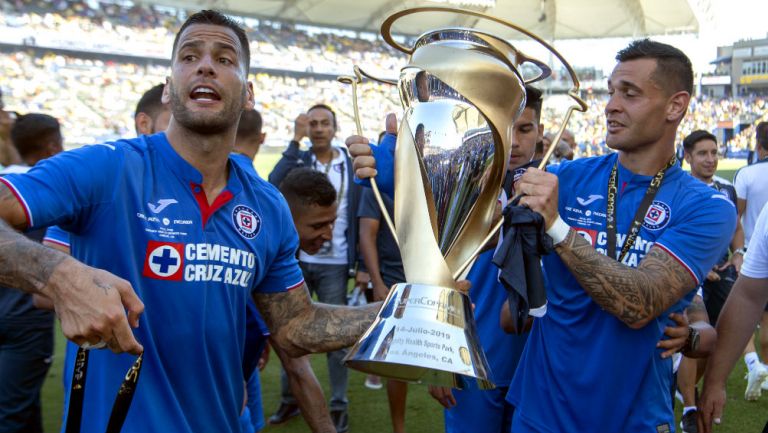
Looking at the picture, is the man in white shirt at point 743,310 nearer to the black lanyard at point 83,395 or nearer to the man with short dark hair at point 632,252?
the man with short dark hair at point 632,252

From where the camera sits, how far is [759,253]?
2660 millimetres

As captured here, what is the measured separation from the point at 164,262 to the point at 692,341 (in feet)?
5.74

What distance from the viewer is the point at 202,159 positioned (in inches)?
79.8

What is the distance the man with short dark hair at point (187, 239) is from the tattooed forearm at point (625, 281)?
2.13 ft

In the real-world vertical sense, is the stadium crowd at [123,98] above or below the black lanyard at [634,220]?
above

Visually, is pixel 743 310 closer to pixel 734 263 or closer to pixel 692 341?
pixel 692 341

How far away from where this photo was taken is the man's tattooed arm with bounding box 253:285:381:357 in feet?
6.98

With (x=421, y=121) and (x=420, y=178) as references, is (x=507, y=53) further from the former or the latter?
(x=420, y=178)

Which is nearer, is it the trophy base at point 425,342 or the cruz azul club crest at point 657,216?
the trophy base at point 425,342

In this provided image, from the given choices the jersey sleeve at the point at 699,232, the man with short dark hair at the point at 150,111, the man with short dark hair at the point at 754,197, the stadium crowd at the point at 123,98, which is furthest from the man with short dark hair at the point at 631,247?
the stadium crowd at the point at 123,98

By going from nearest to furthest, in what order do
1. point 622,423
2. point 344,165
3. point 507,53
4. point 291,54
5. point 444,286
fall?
point 444,286 < point 507,53 < point 622,423 < point 344,165 < point 291,54

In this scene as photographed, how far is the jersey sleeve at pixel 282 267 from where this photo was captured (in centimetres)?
217

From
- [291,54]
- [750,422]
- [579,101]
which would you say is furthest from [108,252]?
[291,54]

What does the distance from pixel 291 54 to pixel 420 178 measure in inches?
1378
